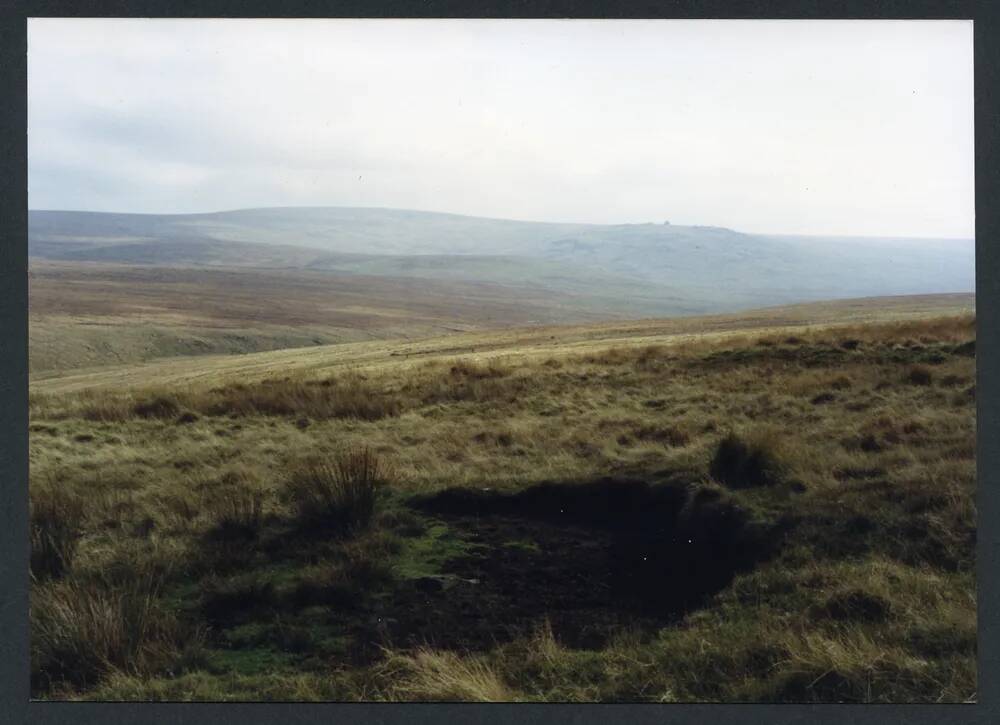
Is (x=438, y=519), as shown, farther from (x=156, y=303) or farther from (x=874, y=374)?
(x=156, y=303)

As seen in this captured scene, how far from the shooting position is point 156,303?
4950 cm

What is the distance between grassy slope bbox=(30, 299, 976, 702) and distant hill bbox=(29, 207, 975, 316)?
6.04 feet

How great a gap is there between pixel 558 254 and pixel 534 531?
42.9 metres

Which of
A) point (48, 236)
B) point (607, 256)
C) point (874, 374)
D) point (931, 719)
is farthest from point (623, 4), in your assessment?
point (48, 236)

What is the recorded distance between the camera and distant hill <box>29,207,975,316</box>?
15484 millimetres

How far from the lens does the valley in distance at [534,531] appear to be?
521cm

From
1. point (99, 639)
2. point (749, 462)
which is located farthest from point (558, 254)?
point (99, 639)

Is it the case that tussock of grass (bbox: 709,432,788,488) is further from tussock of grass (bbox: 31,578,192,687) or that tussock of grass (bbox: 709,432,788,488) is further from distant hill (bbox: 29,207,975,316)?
tussock of grass (bbox: 31,578,192,687)

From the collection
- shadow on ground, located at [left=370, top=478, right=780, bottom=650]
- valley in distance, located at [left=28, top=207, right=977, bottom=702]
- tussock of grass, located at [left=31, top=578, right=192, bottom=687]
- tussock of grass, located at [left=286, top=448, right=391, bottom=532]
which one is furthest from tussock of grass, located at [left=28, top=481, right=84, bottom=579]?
shadow on ground, located at [left=370, top=478, right=780, bottom=650]

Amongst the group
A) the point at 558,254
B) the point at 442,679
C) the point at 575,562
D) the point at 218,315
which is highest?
the point at 558,254

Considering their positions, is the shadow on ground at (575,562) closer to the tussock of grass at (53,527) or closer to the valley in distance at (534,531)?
the valley in distance at (534,531)

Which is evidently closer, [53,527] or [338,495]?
[53,527]

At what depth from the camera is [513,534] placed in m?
7.06

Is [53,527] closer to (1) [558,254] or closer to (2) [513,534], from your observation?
(2) [513,534]
